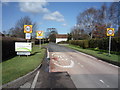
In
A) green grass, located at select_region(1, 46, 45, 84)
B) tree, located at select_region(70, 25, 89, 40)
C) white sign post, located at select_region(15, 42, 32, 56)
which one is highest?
tree, located at select_region(70, 25, 89, 40)

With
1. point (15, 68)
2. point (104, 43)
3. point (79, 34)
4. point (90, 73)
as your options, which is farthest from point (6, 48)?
point (79, 34)

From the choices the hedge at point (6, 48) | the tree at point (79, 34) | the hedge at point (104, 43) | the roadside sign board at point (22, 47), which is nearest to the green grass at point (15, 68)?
the hedge at point (6, 48)

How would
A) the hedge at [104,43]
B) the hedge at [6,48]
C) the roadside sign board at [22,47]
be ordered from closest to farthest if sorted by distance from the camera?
the hedge at [6,48] < the roadside sign board at [22,47] < the hedge at [104,43]

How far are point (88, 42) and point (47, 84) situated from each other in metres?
23.4

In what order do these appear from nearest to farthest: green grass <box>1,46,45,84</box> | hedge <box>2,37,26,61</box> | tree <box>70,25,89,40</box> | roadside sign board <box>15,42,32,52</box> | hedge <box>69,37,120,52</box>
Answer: green grass <box>1,46,45,84</box> < hedge <box>2,37,26,61</box> < roadside sign board <box>15,42,32,52</box> < hedge <box>69,37,120,52</box> < tree <box>70,25,89,40</box>

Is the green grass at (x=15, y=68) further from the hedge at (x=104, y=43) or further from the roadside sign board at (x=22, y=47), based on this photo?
the hedge at (x=104, y=43)

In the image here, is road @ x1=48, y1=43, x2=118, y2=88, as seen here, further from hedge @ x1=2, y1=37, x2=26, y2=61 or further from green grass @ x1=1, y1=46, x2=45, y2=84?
hedge @ x1=2, y1=37, x2=26, y2=61

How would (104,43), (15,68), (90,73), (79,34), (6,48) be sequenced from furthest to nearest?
(79,34)
(104,43)
(6,48)
(15,68)
(90,73)

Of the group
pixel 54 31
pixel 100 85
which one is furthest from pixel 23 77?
pixel 54 31

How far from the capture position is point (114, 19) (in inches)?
1111

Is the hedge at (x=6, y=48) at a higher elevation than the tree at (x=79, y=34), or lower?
lower

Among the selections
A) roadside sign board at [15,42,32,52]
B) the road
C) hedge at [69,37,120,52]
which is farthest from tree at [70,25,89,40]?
the road

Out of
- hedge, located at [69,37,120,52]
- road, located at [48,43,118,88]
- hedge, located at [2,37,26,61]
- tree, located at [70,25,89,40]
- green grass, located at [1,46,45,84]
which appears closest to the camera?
road, located at [48,43,118,88]

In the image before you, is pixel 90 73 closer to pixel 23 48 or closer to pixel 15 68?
pixel 15 68
